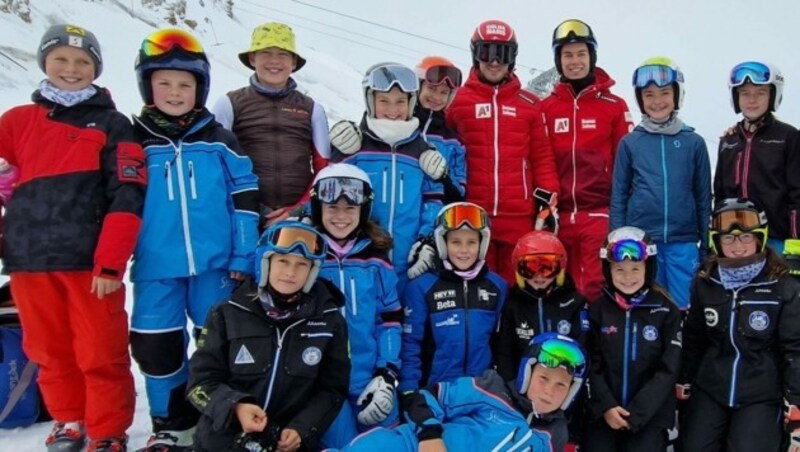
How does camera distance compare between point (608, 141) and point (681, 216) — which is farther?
point (608, 141)

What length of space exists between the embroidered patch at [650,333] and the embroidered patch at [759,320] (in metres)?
0.57

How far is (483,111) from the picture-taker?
5227 mm

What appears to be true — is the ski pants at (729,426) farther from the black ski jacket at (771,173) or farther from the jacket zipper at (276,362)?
the jacket zipper at (276,362)

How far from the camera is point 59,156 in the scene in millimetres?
3803

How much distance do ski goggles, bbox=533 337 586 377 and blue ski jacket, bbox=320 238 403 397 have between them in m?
0.93

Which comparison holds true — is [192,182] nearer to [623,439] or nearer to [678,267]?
[623,439]

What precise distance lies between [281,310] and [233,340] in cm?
30

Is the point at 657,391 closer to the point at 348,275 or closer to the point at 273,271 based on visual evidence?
the point at 348,275

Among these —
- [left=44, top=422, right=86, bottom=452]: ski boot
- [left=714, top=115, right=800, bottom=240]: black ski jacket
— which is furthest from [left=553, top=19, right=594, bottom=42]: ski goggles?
[left=44, top=422, right=86, bottom=452]: ski boot

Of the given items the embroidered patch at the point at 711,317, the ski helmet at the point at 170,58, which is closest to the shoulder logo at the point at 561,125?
the embroidered patch at the point at 711,317

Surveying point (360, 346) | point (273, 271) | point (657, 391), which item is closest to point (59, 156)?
point (273, 271)

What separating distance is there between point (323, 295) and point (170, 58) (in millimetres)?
1805

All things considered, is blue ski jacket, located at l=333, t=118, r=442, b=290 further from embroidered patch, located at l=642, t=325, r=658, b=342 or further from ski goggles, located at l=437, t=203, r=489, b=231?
embroidered patch, located at l=642, t=325, r=658, b=342

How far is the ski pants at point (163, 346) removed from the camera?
388 cm
